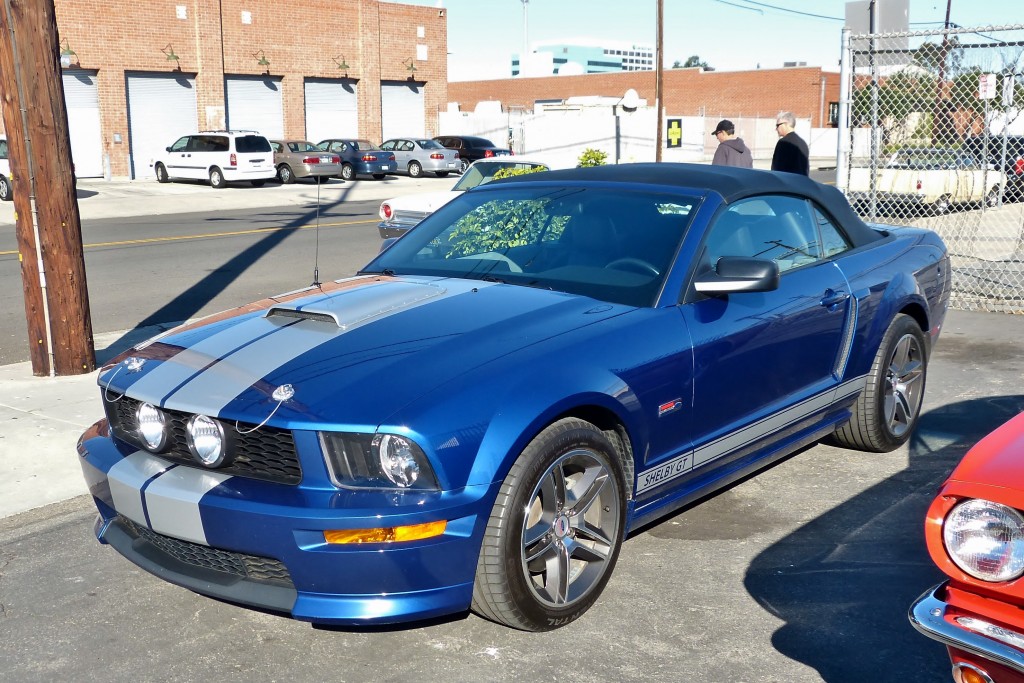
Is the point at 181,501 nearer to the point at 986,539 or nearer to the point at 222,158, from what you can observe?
the point at 986,539

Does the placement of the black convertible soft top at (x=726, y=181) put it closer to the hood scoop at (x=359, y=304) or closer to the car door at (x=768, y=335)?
the car door at (x=768, y=335)

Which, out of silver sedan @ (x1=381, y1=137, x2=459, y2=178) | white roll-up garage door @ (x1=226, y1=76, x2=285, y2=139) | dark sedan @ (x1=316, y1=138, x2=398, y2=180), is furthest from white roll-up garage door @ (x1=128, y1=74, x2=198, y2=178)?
silver sedan @ (x1=381, y1=137, x2=459, y2=178)

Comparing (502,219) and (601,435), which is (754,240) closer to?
(502,219)

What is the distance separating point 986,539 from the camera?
2605 millimetres

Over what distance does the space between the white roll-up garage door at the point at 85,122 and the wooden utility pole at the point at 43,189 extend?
2967 centimetres

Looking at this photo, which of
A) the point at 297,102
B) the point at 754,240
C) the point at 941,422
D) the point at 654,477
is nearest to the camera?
the point at 654,477

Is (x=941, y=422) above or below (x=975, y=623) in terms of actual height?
below

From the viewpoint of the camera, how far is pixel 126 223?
2112 centimetres

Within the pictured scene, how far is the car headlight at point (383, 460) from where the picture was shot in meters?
3.23

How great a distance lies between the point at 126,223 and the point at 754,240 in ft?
61.5

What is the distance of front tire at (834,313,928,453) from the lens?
546cm

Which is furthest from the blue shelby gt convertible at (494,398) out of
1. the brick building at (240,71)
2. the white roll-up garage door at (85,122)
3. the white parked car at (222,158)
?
the white roll-up garage door at (85,122)

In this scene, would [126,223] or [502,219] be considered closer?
[502,219]

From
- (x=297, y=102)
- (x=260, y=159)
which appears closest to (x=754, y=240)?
(x=260, y=159)
